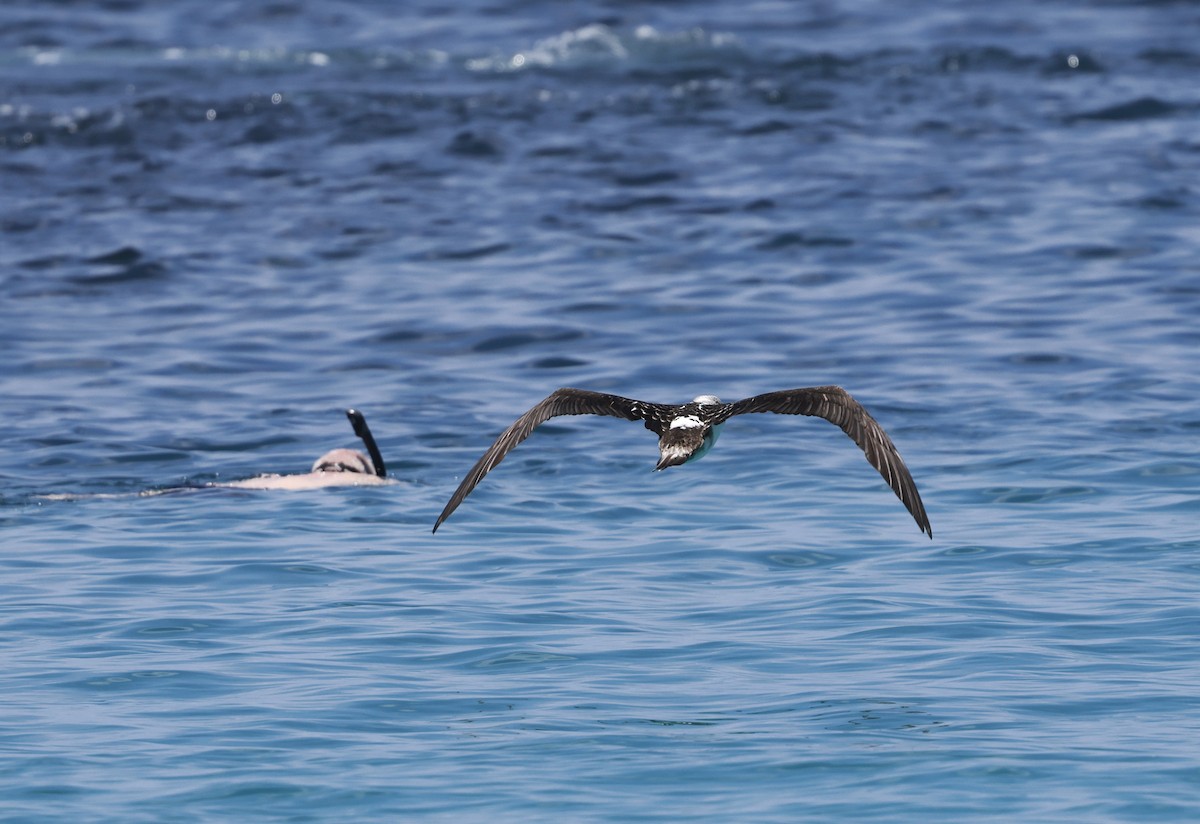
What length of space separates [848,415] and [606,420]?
915 cm

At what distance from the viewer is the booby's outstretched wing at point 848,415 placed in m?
8.75

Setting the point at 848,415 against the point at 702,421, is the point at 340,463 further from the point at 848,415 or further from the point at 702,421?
the point at 848,415

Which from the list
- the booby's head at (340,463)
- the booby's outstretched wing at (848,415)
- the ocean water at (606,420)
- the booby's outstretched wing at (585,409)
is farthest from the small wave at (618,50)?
the booby's outstretched wing at (848,415)

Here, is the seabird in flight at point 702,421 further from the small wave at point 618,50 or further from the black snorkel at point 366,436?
the small wave at point 618,50

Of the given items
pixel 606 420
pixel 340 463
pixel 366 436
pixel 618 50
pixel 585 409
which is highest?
pixel 618 50

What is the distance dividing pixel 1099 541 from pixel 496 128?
17.9m

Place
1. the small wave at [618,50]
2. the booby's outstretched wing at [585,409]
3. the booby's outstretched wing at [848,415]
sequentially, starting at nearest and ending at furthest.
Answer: the booby's outstretched wing at [848,415] < the booby's outstretched wing at [585,409] < the small wave at [618,50]

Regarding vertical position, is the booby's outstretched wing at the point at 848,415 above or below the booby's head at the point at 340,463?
above

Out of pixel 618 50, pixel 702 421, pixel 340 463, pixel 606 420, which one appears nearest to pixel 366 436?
pixel 340 463

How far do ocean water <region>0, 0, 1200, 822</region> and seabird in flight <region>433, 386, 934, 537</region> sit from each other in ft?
4.57

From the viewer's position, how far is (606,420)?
59.8ft

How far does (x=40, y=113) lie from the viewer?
30.9 m

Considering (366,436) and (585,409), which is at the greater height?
(585,409)

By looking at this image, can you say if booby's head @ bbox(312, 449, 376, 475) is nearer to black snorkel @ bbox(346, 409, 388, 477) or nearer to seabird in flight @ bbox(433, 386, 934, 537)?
black snorkel @ bbox(346, 409, 388, 477)
